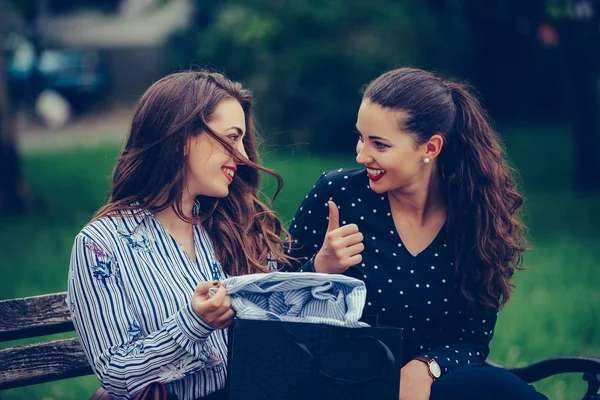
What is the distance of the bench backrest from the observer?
2.94m

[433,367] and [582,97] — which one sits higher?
[433,367]

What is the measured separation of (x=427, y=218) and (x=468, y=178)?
218 mm

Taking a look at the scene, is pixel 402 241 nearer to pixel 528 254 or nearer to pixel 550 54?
pixel 528 254

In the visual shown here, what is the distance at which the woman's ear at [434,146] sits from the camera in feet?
10.1

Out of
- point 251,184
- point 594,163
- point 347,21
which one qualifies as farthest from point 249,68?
point 251,184

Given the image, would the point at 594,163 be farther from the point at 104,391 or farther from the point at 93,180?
the point at 104,391

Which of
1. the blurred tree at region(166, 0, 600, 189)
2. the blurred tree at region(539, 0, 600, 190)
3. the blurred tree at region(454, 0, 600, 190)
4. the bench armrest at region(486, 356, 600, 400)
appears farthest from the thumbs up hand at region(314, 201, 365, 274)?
the blurred tree at region(539, 0, 600, 190)

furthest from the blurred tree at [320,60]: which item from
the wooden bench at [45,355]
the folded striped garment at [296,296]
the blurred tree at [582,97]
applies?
the folded striped garment at [296,296]

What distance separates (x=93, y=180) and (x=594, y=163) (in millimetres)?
7237

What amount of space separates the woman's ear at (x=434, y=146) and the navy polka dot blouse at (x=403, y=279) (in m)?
0.25

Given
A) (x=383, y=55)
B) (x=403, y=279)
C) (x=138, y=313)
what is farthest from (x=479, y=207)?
(x=383, y=55)

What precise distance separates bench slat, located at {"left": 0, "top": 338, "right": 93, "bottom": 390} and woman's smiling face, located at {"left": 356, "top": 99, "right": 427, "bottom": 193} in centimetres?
128

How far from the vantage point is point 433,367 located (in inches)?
114

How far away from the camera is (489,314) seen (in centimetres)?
309
